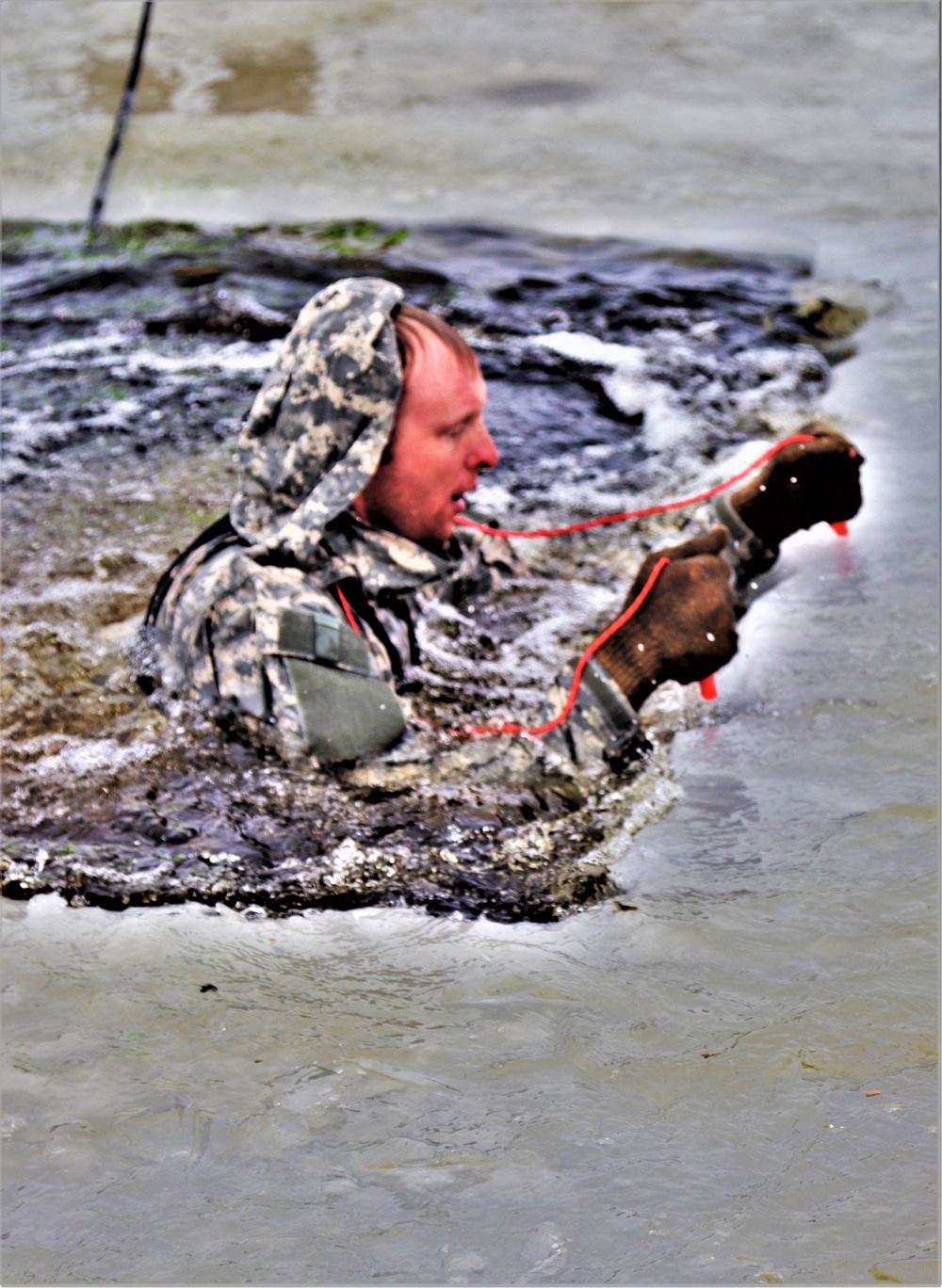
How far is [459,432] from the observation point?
3.13m

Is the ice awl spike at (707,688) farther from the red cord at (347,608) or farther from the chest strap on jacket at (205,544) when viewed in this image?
the chest strap on jacket at (205,544)

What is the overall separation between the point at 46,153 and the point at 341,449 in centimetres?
736

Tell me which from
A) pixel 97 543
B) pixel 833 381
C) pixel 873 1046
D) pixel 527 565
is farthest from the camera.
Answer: pixel 833 381

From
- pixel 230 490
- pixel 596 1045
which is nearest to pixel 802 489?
pixel 596 1045

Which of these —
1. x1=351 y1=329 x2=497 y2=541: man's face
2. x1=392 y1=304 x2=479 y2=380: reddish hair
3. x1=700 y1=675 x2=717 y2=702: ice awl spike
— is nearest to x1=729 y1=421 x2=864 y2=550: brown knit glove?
x1=700 y1=675 x2=717 y2=702: ice awl spike

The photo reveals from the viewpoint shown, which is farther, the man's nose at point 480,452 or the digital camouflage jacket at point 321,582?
the man's nose at point 480,452

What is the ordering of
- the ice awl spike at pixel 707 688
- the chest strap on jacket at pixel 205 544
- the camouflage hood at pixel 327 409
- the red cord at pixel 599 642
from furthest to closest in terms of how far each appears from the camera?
1. the ice awl spike at pixel 707 688
2. the chest strap on jacket at pixel 205 544
3. the red cord at pixel 599 642
4. the camouflage hood at pixel 327 409

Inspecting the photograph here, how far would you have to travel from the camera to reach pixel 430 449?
310 centimetres

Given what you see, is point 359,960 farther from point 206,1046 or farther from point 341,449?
point 341,449

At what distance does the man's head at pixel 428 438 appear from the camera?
3053mm

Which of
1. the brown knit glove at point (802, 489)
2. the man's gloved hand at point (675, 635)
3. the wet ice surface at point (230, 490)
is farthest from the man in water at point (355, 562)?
the brown knit glove at point (802, 489)

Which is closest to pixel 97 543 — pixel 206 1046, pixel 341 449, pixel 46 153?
pixel 341 449

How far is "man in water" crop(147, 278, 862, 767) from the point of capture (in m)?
3.01

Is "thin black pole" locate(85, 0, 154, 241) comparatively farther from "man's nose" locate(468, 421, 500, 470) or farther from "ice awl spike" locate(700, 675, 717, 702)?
"ice awl spike" locate(700, 675, 717, 702)
